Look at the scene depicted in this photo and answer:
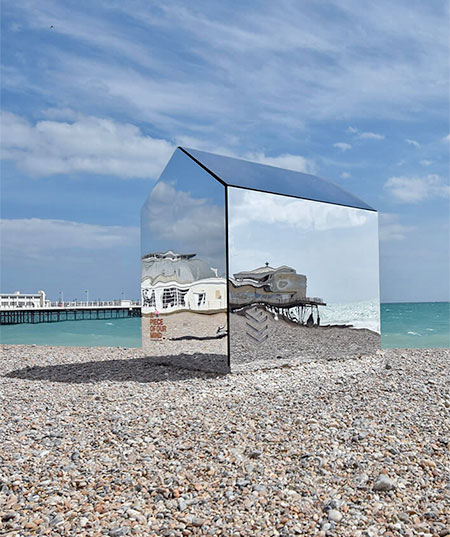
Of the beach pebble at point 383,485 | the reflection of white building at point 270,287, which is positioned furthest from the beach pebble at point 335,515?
the reflection of white building at point 270,287

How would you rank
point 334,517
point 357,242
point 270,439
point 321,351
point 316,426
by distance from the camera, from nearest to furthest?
point 334,517 < point 270,439 < point 316,426 < point 321,351 < point 357,242

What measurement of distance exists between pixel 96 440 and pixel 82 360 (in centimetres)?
747

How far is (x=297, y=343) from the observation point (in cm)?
927

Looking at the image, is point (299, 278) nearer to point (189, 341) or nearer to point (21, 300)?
point (189, 341)

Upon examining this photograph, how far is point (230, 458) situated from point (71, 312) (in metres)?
57.7

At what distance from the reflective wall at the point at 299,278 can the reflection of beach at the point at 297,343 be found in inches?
0.6

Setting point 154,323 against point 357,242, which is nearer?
point 154,323

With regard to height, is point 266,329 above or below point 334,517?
above

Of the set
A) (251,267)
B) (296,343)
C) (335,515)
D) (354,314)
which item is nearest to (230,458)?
(335,515)

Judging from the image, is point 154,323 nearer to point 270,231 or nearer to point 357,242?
point 270,231

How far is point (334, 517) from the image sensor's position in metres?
3.62

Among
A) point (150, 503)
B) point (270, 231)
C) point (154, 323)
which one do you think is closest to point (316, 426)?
point (150, 503)

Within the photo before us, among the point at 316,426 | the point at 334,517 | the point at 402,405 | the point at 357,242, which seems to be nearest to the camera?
the point at 334,517

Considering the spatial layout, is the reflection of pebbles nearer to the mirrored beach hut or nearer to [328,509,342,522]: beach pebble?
the mirrored beach hut
